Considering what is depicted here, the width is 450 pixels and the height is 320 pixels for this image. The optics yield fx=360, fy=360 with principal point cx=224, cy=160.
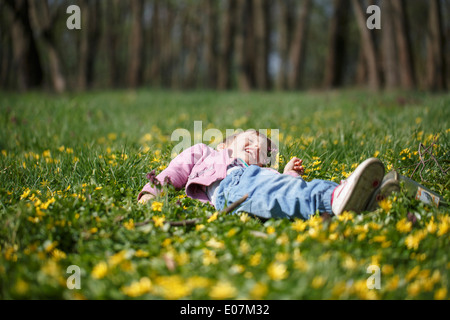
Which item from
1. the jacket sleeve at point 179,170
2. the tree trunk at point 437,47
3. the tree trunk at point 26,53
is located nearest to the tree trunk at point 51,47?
the tree trunk at point 26,53

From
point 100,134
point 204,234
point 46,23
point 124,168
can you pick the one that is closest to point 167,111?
point 100,134

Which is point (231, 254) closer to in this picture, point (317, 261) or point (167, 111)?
point (317, 261)

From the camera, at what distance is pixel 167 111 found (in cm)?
678

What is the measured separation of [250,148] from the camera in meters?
2.83

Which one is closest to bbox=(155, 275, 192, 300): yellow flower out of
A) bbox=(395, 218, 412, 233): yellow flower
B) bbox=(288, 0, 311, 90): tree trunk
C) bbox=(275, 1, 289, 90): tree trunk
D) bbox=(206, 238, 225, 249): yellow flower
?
bbox=(206, 238, 225, 249): yellow flower

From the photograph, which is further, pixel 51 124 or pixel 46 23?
pixel 46 23

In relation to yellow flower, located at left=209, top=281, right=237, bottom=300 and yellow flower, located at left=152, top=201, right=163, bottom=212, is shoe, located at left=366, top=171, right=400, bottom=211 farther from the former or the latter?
yellow flower, located at left=152, top=201, right=163, bottom=212

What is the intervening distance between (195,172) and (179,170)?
0.41 feet

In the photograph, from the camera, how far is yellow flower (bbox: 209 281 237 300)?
1.39 metres

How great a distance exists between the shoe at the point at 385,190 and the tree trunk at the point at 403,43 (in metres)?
8.43

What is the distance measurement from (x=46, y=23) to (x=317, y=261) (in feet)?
38.6

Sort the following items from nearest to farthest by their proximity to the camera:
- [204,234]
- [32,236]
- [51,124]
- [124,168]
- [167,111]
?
1. [32,236]
2. [204,234]
3. [124,168]
4. [51,124]
5. [167,111]

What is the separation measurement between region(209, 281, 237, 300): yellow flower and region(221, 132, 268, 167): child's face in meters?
1.42

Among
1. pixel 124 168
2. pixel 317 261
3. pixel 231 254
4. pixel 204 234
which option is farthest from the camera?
pixel 124 168
